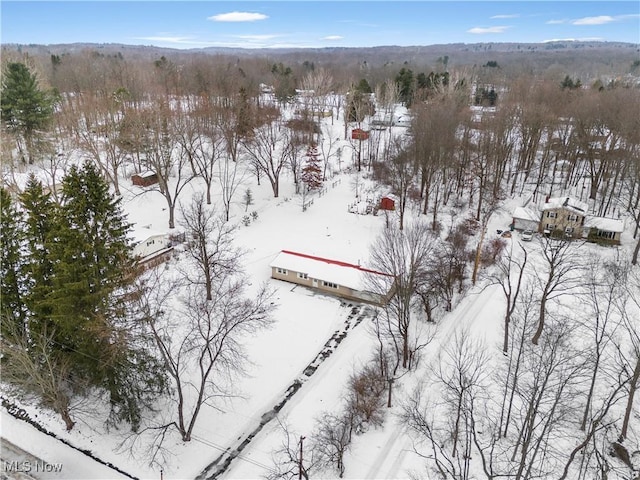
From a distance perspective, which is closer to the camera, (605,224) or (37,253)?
(37,253)

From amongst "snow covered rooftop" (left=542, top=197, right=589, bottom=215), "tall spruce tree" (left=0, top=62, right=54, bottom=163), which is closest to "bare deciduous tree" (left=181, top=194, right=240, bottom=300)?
"tall spruce tree" (left=0, top=62, right=54, bottom=163)

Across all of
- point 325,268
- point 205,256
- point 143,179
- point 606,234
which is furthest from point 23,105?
point 606,234

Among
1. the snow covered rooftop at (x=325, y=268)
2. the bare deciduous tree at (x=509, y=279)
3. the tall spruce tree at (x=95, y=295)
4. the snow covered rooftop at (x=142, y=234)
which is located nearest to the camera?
the tall spruce tree at (x=95, y=295)

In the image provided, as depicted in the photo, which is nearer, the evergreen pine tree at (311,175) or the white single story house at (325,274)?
the white single story house at (325,274)

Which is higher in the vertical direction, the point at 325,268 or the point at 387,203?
the point at 387,203

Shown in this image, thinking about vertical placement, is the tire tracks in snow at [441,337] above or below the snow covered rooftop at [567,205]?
below

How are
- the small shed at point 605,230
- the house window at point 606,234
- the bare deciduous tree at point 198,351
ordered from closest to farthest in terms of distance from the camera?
the bare deciduous tree at point 198,351 < the small shed at point 605,230 < the house window at point 606,234

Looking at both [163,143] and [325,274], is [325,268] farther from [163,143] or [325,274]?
[163,143]

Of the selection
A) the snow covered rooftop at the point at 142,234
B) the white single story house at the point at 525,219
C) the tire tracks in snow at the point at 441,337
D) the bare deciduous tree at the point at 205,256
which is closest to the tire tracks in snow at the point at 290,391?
the tire tracks in snow at the point at 441,337

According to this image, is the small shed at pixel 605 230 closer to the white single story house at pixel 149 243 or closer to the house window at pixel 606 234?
the house window at pixel 606 234
